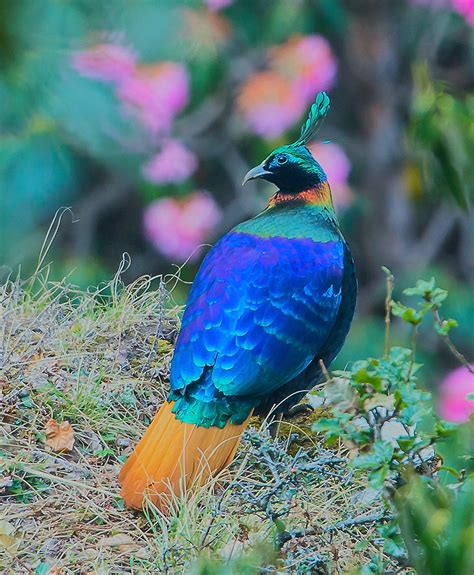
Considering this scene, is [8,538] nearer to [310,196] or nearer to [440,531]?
[310,196]

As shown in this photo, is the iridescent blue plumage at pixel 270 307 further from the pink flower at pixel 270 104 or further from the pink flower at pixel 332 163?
the pink flower at pixel 270 104

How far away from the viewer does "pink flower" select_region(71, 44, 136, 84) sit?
3.80 metres

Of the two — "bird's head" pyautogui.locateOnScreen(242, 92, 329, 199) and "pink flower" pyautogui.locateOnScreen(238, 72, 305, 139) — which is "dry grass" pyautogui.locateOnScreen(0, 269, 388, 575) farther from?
"pink flower" pyautogui.locateOnScreen(238, 72, 305, 139)

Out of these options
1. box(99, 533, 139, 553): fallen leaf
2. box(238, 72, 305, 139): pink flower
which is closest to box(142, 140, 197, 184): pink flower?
box(238, 72, 305, 139): pink flower

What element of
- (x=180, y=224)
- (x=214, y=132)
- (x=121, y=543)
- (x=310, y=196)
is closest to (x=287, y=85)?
(x=180, y=224)

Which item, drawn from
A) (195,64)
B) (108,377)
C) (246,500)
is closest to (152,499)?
(246,500)

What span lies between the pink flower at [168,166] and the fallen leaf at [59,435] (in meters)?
2.31

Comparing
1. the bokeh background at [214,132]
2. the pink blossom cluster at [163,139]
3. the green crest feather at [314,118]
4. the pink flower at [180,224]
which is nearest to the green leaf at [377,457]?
the green crest feather at [314,118]

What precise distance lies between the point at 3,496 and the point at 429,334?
3.47 m

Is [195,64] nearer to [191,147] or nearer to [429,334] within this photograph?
[191,147]

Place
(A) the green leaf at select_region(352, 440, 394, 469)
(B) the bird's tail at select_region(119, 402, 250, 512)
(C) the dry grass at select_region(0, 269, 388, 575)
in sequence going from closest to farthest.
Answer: (A) the green leaf at select_region(352, 440, 394, 469) < (C) the dry grass at select_region(0, 269, 388, 575) < (B) the bird's tail at select_region(119, 402, 250, 512)

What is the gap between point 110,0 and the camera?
3.64m

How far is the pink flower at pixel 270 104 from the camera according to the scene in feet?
14.9

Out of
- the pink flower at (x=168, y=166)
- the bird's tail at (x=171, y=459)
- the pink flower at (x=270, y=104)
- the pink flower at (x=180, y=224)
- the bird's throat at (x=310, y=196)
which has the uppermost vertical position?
the bird's throat at (x=310, y=196)
